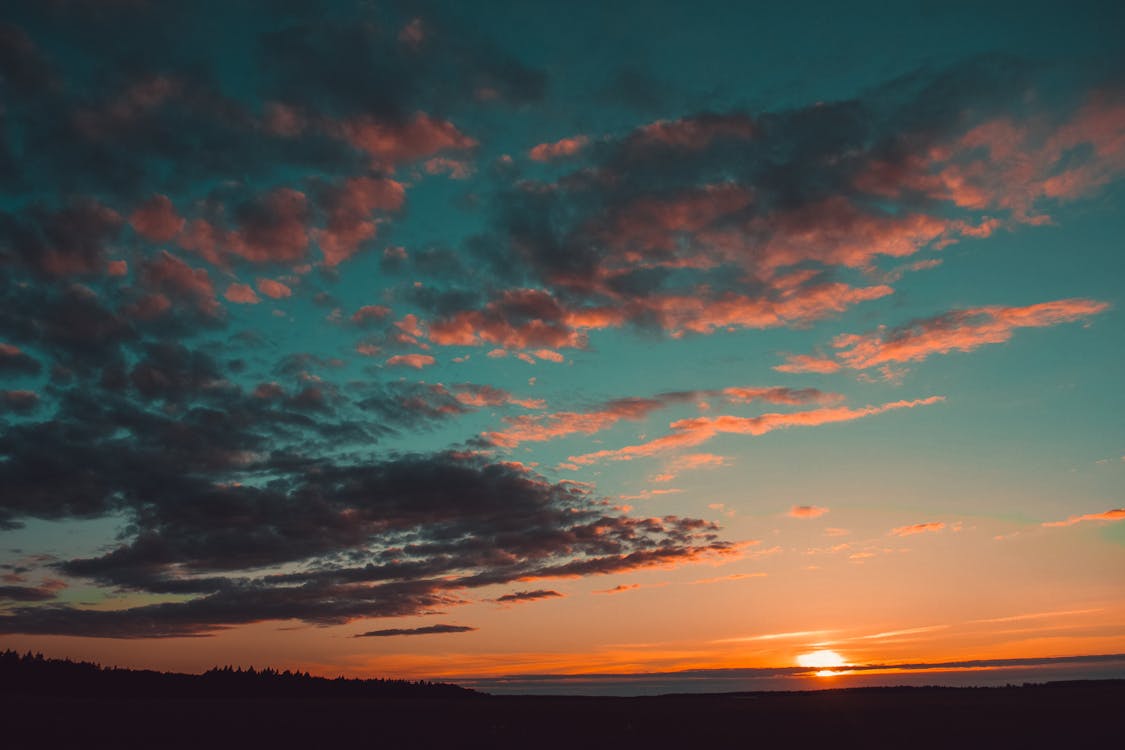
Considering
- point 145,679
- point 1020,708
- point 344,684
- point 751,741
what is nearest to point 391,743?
point 751,741

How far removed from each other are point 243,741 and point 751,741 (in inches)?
693

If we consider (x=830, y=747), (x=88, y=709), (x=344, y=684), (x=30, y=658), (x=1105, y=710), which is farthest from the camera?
(x=344, y=684)

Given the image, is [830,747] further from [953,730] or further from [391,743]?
[391,743]

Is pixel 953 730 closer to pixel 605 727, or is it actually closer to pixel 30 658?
pixel 605 727

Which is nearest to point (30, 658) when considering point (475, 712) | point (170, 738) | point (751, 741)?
point (475, 712)

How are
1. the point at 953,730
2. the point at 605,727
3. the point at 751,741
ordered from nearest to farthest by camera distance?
the point at 751,741 < the point at 953,730 < the point at 605,727

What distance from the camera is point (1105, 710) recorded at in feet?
141

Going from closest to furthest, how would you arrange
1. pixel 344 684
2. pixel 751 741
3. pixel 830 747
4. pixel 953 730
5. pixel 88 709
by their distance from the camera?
pixel 830 747 → pixel 751 741 → pixel 953 730 → pixel 88 709 → pixel 344 684

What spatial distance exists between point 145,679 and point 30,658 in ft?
28.4

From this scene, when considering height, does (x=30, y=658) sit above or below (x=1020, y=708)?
above

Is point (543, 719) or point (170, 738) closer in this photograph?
point (170, 738)

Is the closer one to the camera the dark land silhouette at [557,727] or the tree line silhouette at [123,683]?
the dark land silhouette at [557,727]

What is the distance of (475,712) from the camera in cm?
4488

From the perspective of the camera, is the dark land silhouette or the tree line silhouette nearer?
the dark land silhouette
